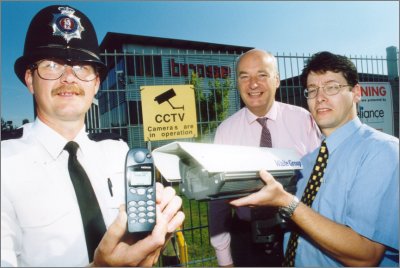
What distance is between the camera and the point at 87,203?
1.33 metres

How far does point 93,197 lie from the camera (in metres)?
1.35

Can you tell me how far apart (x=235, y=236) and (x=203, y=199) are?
1.31m

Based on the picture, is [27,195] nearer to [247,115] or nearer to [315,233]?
[315,233]

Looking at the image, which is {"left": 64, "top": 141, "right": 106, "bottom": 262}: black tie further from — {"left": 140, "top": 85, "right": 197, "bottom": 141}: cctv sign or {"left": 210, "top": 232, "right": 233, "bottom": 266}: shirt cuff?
{"left": 140, "top": 85, "right": 197, "bottom": 141}: cctv sign

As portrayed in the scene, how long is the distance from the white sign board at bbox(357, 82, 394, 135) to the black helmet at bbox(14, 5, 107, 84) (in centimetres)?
353

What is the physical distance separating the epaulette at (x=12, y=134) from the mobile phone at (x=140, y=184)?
0.63 metres

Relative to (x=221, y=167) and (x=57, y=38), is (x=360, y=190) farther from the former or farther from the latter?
(x=57, y=38)

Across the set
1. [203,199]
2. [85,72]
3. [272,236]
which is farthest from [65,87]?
[272,236]

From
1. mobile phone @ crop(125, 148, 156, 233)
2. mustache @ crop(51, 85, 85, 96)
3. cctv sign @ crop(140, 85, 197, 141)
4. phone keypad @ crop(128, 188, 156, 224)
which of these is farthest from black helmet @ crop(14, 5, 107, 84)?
cctv sign @ crop(140, 85, 197, 141)

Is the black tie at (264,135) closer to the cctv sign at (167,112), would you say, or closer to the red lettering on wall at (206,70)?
the cctv sign at (167,112)

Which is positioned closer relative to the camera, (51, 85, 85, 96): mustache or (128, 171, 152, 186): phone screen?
(128, 171, 152, 186): phone screen

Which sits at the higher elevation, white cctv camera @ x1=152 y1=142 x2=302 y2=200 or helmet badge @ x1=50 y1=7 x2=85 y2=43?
helmet badge @ x1=50 y1=7 x2=85 y2=43

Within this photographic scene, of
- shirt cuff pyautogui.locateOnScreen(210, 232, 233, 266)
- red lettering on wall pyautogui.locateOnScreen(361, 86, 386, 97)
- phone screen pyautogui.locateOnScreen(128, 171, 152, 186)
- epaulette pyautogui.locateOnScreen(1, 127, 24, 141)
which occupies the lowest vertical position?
shirt cuff pyautogui.locateOnScreen(210, 232, 233, 266)

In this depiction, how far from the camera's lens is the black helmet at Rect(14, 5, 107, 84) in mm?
1342
